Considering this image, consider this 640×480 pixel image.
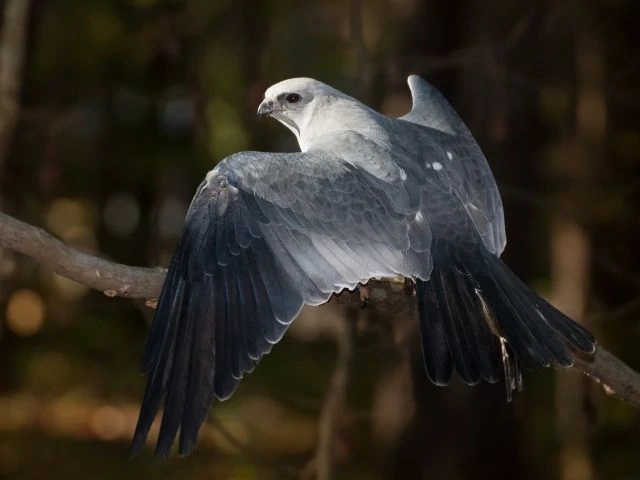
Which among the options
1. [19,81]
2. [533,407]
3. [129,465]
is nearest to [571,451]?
[533,407]

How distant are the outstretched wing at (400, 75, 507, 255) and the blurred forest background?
99 cm

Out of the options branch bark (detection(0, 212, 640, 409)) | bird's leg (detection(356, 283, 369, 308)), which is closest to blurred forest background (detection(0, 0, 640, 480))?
branch bark (detection(0, 212, 640, 409))

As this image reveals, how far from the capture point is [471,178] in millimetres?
4949

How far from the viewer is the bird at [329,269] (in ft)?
12.1

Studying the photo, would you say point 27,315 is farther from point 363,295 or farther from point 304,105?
point 363,295

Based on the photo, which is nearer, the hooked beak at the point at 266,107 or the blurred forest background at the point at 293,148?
the hooked beak at the point at 266,107

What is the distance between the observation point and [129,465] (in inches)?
503

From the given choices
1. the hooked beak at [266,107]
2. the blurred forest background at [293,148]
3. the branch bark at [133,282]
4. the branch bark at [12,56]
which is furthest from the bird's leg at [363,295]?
the branch bark at [12,56]

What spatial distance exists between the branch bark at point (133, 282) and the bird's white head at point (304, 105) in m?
1.10

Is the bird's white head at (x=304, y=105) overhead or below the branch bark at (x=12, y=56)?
overhead

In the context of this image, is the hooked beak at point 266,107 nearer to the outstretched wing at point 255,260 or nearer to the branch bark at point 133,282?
the outstretched wing at point 255,260

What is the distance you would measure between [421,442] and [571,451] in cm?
344

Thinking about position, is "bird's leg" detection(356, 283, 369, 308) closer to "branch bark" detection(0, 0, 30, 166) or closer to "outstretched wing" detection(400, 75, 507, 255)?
"outstretched wing" detection(400, 75, 507, 255)

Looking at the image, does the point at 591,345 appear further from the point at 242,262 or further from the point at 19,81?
the point at 19,81
